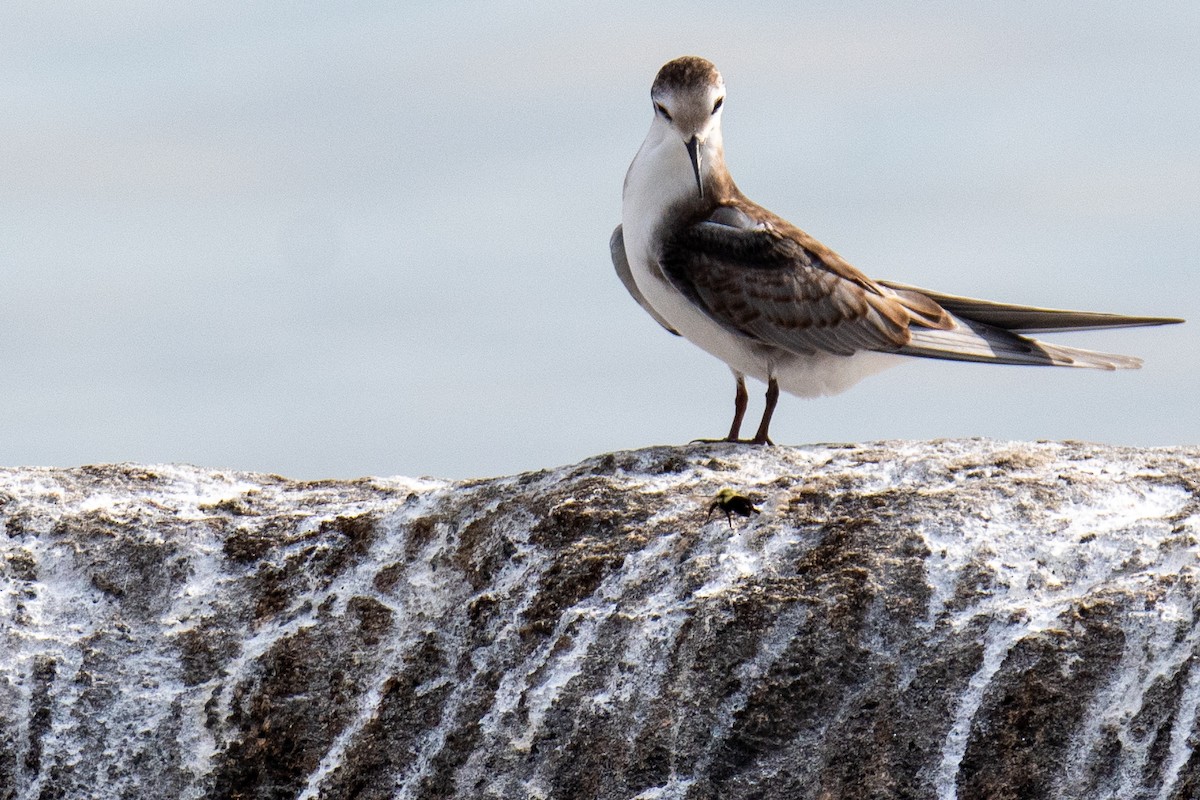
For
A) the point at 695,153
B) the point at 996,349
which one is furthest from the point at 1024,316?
the point at 695,153

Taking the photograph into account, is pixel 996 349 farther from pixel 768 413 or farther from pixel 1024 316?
pixel 768 413

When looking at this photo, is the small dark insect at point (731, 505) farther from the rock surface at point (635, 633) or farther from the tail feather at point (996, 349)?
the tail feather at point (996, 349)

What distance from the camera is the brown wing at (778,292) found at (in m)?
7.86

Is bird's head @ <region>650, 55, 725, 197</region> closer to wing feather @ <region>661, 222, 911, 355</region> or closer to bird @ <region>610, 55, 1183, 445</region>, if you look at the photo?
bird @ <region>610, 55, 1183, 445</region>

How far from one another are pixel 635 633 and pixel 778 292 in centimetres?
284

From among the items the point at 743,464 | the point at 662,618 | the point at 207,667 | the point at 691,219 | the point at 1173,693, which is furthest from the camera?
Result: the point at 691,219

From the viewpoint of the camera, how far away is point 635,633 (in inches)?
221

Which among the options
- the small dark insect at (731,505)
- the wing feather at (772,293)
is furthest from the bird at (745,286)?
the small dark insect at (731,505)

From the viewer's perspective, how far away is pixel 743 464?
6.75m

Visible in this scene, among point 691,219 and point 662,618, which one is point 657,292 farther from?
point 662,618

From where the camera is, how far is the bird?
7879mm

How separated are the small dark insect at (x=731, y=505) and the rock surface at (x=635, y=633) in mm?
58

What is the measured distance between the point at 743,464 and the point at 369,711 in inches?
77.2

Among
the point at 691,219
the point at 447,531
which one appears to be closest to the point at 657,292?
the point at 691,219
